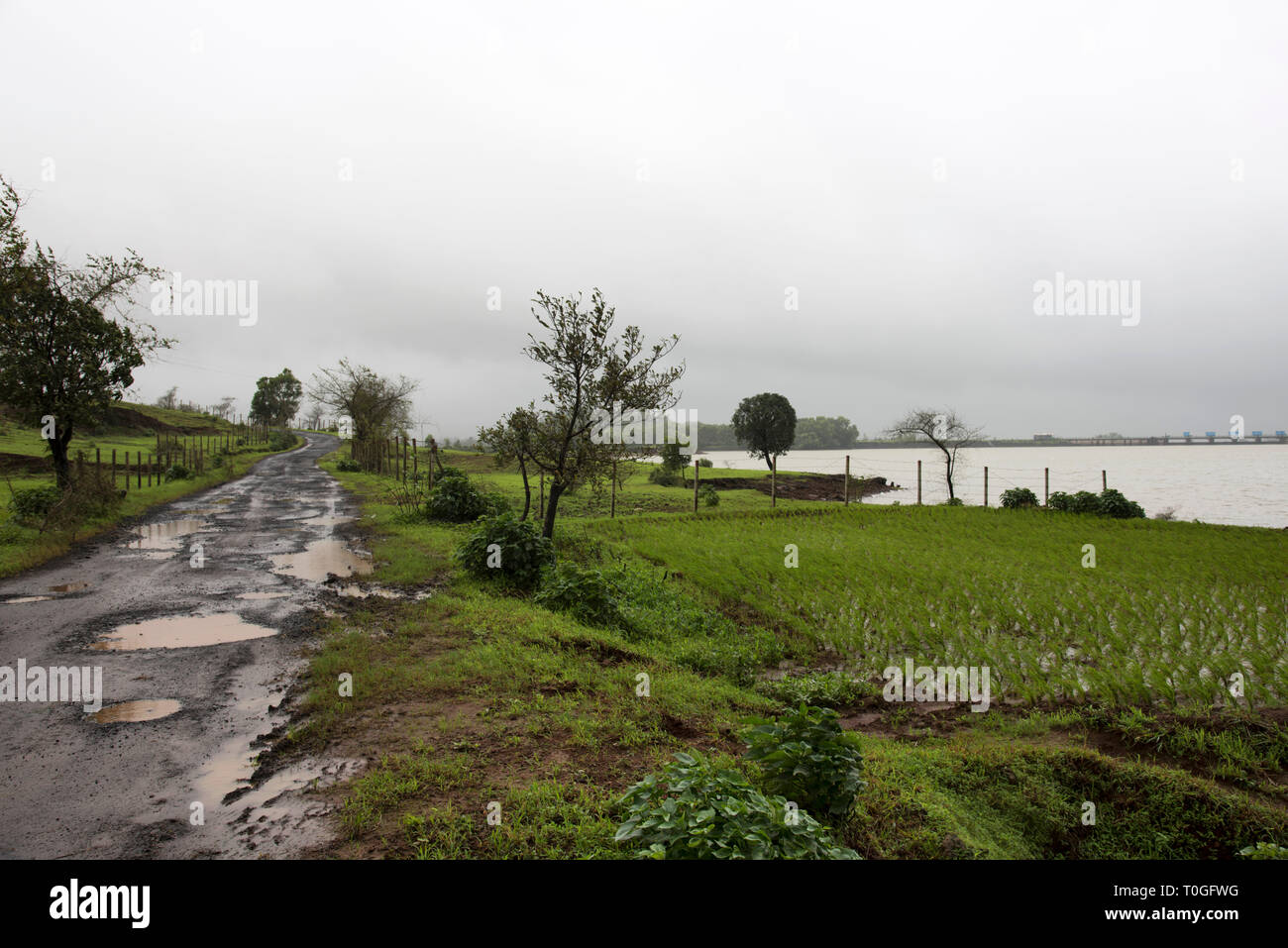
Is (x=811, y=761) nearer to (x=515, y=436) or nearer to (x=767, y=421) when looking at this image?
(x=515, y=436)

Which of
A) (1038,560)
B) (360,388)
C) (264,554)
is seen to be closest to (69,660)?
(264,554)

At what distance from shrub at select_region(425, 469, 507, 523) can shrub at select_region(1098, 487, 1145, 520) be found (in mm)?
19945

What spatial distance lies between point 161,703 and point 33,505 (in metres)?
13.9

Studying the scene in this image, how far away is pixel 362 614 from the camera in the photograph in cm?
837

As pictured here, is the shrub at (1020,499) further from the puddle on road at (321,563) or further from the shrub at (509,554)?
the puddle on road at (321,563)

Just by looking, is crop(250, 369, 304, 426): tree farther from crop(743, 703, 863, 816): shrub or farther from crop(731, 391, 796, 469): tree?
crop(743, 703, 863, 816): shrub

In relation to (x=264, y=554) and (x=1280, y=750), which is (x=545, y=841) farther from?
(x=264, y=554)

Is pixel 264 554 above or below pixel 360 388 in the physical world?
below

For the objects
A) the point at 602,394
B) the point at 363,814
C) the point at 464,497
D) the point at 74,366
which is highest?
the point at 74,366

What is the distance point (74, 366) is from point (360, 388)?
92.6 ft

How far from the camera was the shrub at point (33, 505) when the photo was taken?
1394cm

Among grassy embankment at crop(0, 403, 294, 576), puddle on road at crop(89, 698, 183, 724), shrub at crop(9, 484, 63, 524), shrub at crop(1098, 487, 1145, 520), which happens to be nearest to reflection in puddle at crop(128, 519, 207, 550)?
grassy embankment at crop(0, 403, 294, 576)

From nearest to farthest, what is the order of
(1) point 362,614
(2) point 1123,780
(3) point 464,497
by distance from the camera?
(2) point 1123,780, (1) point 362,614, (3) point 464,497

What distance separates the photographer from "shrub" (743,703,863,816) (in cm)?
381
